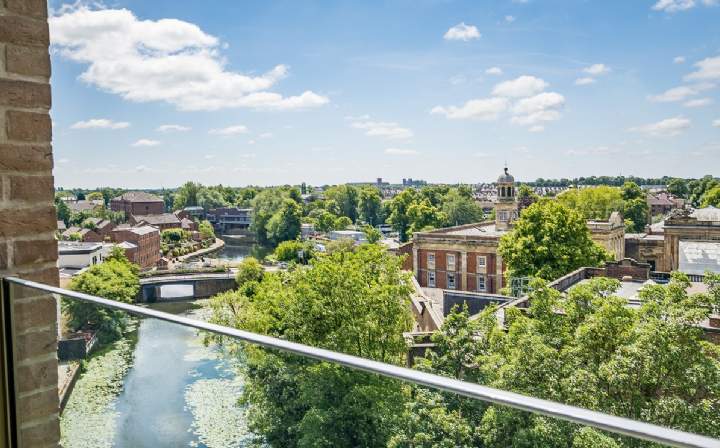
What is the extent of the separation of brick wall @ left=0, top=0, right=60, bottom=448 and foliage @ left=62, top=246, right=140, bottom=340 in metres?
0.09

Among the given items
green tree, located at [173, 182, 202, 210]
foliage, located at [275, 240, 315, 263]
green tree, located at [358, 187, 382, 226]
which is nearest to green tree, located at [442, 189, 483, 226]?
green tree, located at [358, 187, 382, 226]

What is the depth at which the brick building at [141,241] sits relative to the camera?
50.9 metres

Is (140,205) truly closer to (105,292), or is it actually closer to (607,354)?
(105,292)

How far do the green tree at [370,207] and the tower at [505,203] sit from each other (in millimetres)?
52078

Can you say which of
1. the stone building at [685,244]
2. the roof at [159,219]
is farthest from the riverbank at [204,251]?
the stone building at [685,244]

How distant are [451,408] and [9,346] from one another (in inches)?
61.9

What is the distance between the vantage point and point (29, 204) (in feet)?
6.53

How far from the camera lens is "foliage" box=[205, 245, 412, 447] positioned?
155cm

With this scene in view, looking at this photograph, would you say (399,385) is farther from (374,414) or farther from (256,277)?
(256,277)

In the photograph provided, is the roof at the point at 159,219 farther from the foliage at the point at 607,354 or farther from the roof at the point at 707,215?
the foliage at the point at 607,354

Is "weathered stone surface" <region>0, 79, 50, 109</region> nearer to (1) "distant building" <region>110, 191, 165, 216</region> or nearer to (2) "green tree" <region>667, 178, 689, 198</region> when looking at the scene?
(1) "distant building" <region>110, 191, 165, 216</region>

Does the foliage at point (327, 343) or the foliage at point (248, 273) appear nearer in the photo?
the foliage at point (327, 343)

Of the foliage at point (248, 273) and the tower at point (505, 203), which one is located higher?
the tower at point (505, 203)

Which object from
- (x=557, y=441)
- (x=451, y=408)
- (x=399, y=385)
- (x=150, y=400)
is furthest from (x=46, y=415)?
(x=557, y=441)
